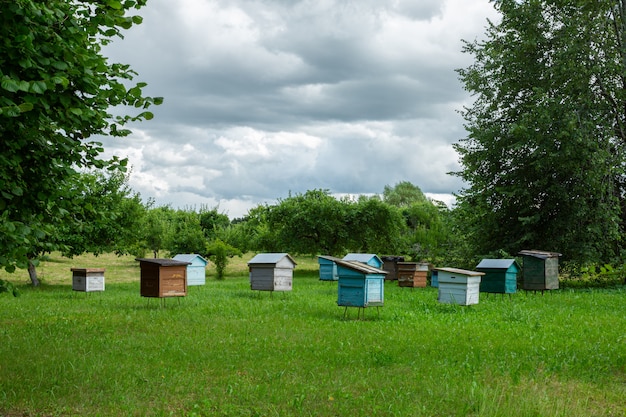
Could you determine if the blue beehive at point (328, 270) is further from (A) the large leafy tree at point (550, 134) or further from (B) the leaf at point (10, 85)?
(B) the leaf at point (10, 85)

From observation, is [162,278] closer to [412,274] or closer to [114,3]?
[114,3]

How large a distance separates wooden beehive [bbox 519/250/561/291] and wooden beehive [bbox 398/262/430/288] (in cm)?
490

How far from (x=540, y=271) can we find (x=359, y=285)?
8960 mm

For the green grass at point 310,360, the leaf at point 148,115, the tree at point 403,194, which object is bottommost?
the green grass at point 310,360

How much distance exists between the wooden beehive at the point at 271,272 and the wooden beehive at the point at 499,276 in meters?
6.57

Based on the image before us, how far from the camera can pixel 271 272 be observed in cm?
1928

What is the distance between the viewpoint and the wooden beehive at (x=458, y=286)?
52.9 feet

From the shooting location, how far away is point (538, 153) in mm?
25719

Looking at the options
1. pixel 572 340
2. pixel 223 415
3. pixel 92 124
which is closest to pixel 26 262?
pixel 92 124

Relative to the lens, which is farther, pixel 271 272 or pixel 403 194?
pixel 403 194

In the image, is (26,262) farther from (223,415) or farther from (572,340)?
(572,340)

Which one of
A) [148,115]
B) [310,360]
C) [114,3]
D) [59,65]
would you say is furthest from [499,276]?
[59,65]

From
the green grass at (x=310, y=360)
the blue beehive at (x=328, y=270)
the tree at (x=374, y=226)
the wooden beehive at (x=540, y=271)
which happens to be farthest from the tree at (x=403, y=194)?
the green grass at (x=310, y=360)

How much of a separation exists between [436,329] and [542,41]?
20.3 m
